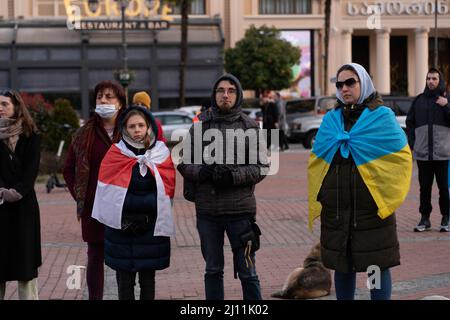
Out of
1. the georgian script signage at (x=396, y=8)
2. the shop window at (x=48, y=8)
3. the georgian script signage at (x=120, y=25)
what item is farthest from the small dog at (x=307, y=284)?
the georgian script signage at (x=396, y=8)

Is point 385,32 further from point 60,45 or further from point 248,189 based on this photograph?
point 248,189

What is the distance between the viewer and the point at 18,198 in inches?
248

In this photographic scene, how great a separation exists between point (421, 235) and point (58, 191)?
354 inches

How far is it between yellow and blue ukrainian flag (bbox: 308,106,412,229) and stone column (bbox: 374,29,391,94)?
57.9 meters

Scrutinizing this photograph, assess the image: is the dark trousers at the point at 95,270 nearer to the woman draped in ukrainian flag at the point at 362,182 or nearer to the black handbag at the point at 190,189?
the black handbag at the point at 190,189

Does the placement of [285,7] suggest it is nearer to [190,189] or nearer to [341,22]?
[341,22]

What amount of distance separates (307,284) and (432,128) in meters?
4.17

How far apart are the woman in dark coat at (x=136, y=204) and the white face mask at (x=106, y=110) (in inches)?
25.5

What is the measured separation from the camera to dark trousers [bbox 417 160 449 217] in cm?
1114

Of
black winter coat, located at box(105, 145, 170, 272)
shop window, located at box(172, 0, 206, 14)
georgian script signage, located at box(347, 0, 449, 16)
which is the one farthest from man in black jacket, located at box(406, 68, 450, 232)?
georgian script signage, located at box(347, 0, 449, 16)

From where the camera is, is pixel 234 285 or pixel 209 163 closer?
pixel 209 163

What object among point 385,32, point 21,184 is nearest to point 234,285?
point 21,184

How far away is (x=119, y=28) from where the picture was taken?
2130 inches
